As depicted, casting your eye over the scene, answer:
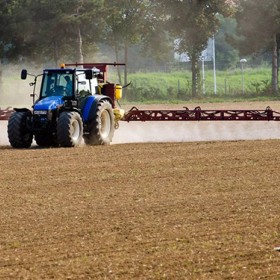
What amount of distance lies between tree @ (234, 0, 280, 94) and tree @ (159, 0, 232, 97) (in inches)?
50.8

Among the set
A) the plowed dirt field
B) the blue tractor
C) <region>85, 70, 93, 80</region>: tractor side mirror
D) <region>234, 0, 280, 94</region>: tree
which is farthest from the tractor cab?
<region>234, 0, 280, 94</region>: tree

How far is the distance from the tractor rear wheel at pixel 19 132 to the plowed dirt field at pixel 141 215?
1947 millimetres

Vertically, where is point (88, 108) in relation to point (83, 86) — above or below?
below

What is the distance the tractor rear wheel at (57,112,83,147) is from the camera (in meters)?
22.7

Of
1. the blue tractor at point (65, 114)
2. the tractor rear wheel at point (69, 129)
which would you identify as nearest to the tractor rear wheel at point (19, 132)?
the blue tractor at point (65, 114)

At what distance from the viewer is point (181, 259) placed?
10406mm

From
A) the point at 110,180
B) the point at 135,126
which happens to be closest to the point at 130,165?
the point at 110,180

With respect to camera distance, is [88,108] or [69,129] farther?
[88,108]

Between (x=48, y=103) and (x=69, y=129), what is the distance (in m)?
0.90

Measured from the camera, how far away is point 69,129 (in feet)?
74.8

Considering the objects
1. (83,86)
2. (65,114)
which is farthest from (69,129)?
(83,86)

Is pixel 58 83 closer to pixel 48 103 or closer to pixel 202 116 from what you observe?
pixel 48 103

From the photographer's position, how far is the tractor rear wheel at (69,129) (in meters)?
22.7

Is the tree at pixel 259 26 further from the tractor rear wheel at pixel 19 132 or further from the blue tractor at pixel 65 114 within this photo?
the tractor rear wheel at pixel 19 132
